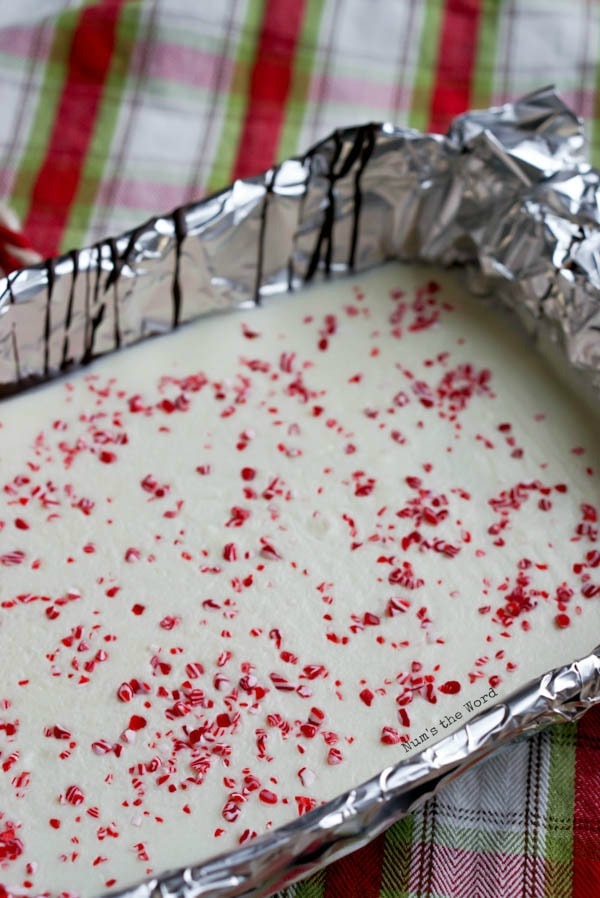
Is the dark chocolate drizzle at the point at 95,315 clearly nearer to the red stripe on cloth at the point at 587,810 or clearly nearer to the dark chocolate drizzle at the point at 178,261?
the dark chocolate drizzle at the point at 178,261

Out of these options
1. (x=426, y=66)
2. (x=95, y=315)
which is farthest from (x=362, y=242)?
(x=426, y=66)

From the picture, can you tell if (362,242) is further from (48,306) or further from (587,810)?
(587,810)

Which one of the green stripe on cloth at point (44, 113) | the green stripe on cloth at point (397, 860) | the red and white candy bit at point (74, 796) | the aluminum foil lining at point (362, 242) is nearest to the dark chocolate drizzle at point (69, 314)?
the aluminum foil lining at point (362, 242)

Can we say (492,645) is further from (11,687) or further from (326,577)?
(11,687)

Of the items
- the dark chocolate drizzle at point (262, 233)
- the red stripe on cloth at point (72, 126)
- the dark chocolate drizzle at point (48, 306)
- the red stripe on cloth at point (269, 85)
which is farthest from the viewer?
the red stripe on cloth at point (269, 85)

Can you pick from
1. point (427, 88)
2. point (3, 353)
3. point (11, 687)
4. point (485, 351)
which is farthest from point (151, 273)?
point (427, 88)

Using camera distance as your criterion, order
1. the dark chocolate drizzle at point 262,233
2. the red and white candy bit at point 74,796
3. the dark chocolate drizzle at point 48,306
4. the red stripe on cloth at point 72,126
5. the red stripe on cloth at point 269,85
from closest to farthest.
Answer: the red and white candy bit at point 74,796 < the dark chocolate drizzle at point 48,306 < the dark chocolate drizzle at point 262,233 < the red stripe on cloth at point 72,126 < the red stripe on cloth at point 269,85
